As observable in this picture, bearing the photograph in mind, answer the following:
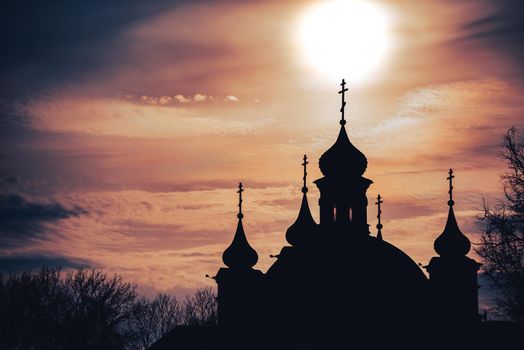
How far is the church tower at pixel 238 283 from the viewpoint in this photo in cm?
4338

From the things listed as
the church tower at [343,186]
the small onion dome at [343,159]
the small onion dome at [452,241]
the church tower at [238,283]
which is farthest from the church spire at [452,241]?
the church tower at [238,283]

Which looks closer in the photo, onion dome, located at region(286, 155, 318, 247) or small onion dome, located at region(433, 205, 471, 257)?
small onion dome, located at region(433, 205, 471, 257)

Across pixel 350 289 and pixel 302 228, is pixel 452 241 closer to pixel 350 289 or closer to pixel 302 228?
pixel 350 289

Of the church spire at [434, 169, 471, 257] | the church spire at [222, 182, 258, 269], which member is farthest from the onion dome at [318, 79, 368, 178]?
the church spire at [222, 182, 258, 269]

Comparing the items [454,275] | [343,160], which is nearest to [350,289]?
[454,275]

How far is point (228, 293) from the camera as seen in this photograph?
44125 millimetres

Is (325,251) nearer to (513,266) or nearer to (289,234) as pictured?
(289,234)

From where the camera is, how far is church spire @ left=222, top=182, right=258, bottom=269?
44250 mm

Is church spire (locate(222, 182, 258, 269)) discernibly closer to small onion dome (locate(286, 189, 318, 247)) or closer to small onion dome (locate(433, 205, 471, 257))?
small onion dome (locate(286, 189, 318, 247))

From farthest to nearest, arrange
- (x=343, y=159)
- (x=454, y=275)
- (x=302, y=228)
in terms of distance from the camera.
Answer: (x=302, y=228), (x=343, y=159), (x=454, y=275)

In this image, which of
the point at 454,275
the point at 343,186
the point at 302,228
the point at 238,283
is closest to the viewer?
the point at 454,275

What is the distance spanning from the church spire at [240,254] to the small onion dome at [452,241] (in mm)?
8816

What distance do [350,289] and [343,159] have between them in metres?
5.90

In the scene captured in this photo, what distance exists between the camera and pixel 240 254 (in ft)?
145
